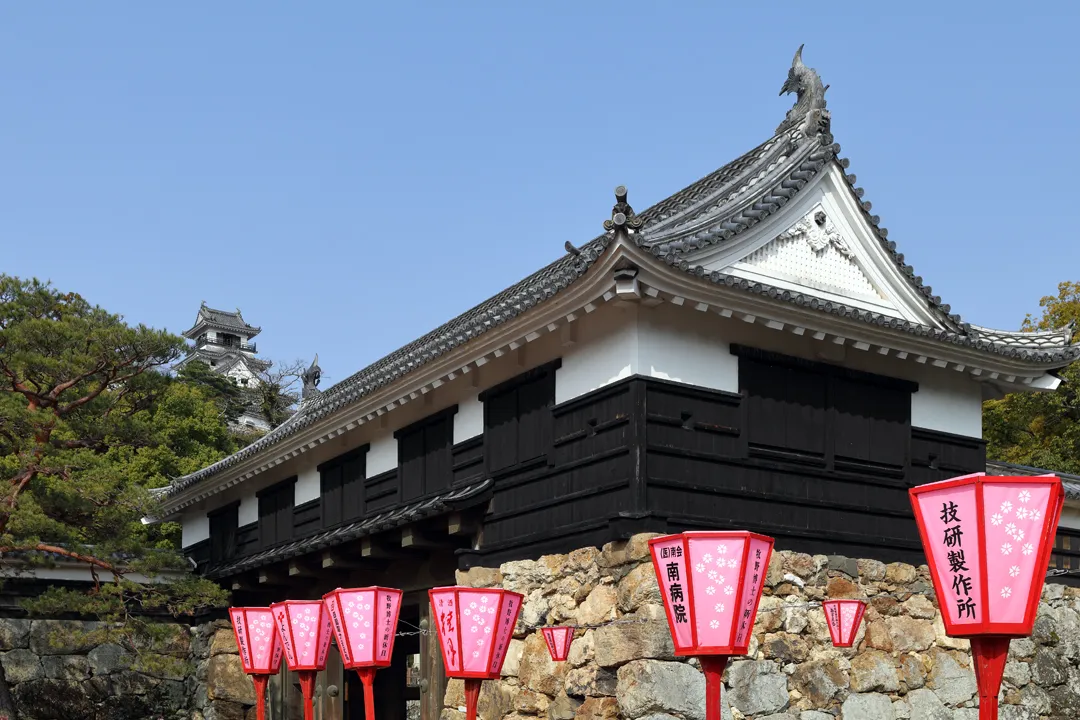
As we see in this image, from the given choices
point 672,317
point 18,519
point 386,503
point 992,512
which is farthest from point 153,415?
point 992,512

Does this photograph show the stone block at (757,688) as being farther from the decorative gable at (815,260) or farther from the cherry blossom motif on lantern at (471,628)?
the decorative gable at (815,260)

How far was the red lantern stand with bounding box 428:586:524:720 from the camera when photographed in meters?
8.30

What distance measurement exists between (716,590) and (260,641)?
6481mm

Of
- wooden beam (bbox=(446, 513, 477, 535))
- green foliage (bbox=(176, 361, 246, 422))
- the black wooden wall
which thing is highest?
green foliage (bbox=(176, 361, 246, 422))

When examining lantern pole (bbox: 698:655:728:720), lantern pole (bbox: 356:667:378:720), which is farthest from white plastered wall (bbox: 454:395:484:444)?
lantern pole (bbox: 698:655:728:720)

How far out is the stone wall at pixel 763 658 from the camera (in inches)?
410

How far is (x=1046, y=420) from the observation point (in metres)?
26.8

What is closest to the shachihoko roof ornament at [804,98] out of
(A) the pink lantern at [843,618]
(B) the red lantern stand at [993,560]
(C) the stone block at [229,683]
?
(A) the pink lantern at [843,618]

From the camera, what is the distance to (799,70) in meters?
14.4

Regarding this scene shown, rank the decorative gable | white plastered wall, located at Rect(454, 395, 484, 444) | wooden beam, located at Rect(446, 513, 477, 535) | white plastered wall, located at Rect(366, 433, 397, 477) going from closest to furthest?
1. the decorative gable
2. wooden beam, located at Rect(446, 513, 477, 535)
3. white plastered wall, located at Rect(454, 395, 484, 444)
4. white plastered wall, located at Rect(366, 433, 397, 477)

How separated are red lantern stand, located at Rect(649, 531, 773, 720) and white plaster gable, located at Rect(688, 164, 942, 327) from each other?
6015mm

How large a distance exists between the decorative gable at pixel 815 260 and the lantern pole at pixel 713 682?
651 cm

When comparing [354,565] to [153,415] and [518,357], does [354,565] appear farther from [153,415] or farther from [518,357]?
[153,415]

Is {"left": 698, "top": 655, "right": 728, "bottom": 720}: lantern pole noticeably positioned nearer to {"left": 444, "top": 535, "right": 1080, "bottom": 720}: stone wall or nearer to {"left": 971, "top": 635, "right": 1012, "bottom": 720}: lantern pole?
{"left": 971, "top": 635, "right": 1012, "bottom": 720}: lantern pole
